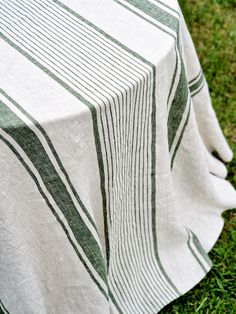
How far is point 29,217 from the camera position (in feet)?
3.97

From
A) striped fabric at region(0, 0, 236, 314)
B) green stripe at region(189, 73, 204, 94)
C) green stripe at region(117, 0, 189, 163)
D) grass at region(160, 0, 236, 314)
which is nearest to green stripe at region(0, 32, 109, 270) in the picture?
striped fabric at region(0, 0, 236, 314)

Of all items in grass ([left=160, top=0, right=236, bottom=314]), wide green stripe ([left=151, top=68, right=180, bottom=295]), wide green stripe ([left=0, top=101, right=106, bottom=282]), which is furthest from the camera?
grass ([left=160, top=0, right=236, bottom=314])

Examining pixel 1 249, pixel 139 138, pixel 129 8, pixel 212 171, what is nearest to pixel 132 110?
pixel 139 138

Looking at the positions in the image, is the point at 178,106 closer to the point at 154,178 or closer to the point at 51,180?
the point at 154,178

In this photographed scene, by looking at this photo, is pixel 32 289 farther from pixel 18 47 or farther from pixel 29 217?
pixel 18 47

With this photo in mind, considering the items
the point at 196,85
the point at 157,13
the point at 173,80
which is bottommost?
the point at 196,85

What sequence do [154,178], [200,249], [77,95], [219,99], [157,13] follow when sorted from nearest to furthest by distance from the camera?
[77,95] → [157,13] → [154,178] → [200,249] → [219,99]

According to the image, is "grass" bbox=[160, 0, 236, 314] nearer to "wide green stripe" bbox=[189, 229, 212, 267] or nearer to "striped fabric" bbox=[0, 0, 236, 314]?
"wide green stripe" bbox=[189, 229, 212, 267]

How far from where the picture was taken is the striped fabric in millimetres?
1120

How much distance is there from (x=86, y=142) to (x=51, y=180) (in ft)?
0.36

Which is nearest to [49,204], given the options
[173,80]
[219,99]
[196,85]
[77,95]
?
[77,95]

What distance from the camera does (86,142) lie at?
116cm

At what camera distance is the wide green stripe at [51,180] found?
108cm

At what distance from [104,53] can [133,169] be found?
0.32m
